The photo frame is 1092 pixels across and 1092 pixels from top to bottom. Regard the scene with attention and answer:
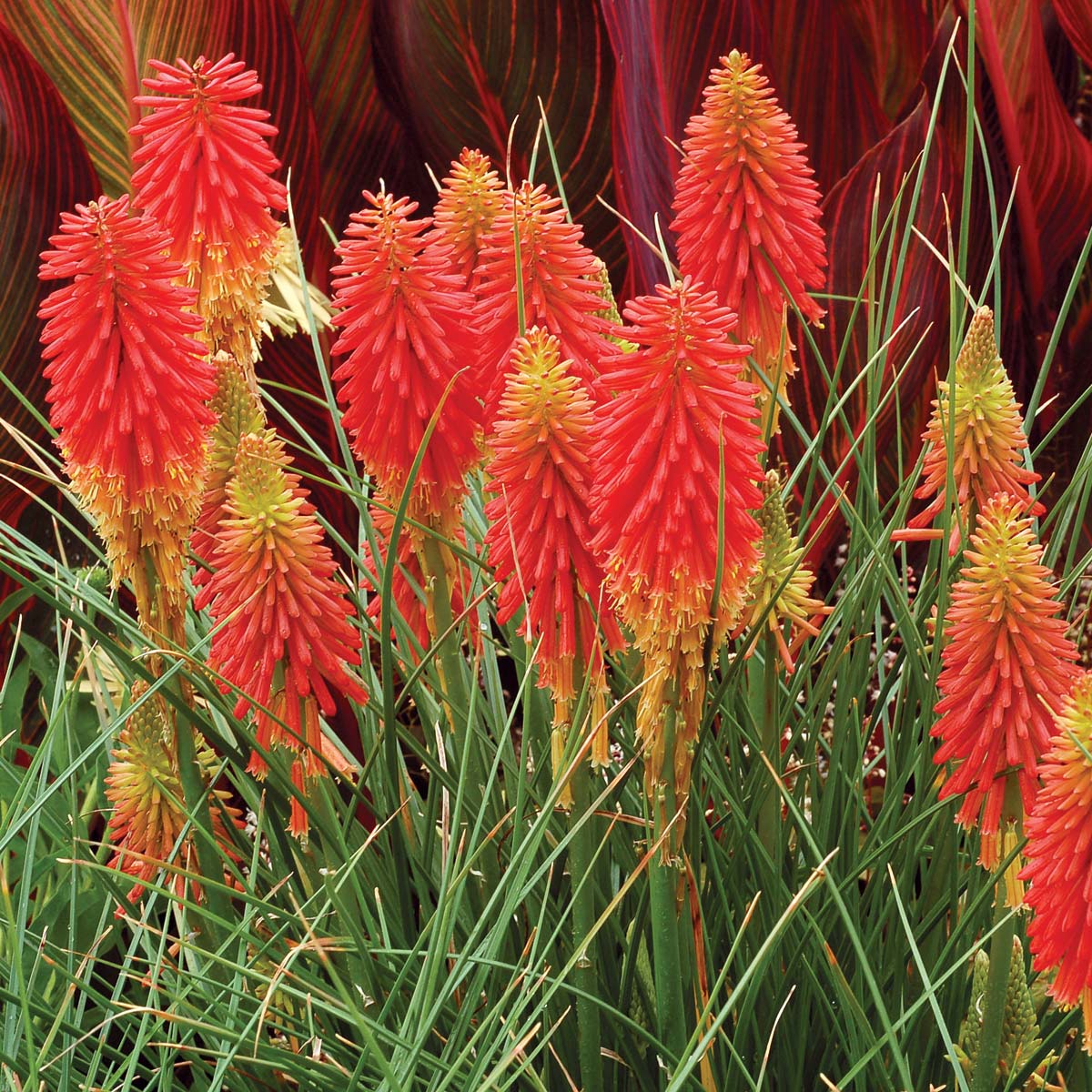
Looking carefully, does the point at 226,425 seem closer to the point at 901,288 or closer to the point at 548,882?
the point at 548,882

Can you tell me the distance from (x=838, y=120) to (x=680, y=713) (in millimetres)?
1598

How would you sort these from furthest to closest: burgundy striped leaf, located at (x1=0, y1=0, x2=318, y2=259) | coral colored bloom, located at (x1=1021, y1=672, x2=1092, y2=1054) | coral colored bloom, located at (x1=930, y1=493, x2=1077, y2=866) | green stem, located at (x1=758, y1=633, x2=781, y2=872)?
burgundy striped leaf, located at (x1=0, y1=0, x2=318, y2=259), green stem, located at (x1=758, y1=633, x2=781, y2=872), coral colored bloom, located at (x1=930, y1=493, x2=1077, y2=866), coral colored bloom, located at (x1=1021, y1=672, x2=1092, y2=1054)

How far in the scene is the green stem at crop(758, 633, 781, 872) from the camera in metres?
1.26

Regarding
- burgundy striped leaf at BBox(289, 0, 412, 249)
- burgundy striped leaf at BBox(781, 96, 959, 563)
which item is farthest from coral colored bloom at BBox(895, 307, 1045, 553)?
burgundy striped leaf at BBox(289, 0, 412, 249)

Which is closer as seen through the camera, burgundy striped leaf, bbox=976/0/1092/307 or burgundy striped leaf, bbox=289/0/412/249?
burgundy striped leaf, bbox=976/0/1092/307

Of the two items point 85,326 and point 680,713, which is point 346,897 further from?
point 85,326

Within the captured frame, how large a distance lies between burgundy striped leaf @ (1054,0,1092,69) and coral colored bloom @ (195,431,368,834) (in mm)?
1756

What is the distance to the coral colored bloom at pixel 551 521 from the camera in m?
0.97

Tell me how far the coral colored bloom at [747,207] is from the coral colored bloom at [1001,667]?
0.36m

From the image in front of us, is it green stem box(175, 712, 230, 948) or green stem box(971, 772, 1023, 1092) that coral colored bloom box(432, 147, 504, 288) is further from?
green stem box(971, 772, 1023, 1092)

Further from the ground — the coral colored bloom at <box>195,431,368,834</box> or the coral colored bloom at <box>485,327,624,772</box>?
the coral colored bloom at <box>485,327,624,772</box>

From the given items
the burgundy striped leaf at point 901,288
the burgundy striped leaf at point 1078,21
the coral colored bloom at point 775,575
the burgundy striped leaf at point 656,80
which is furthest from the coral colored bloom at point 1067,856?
the burgundy striped leaf at point 1078,21

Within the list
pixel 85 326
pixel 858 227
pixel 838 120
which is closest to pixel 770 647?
pixel 85 326

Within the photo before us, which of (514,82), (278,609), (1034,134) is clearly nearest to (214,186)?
(278,609)
